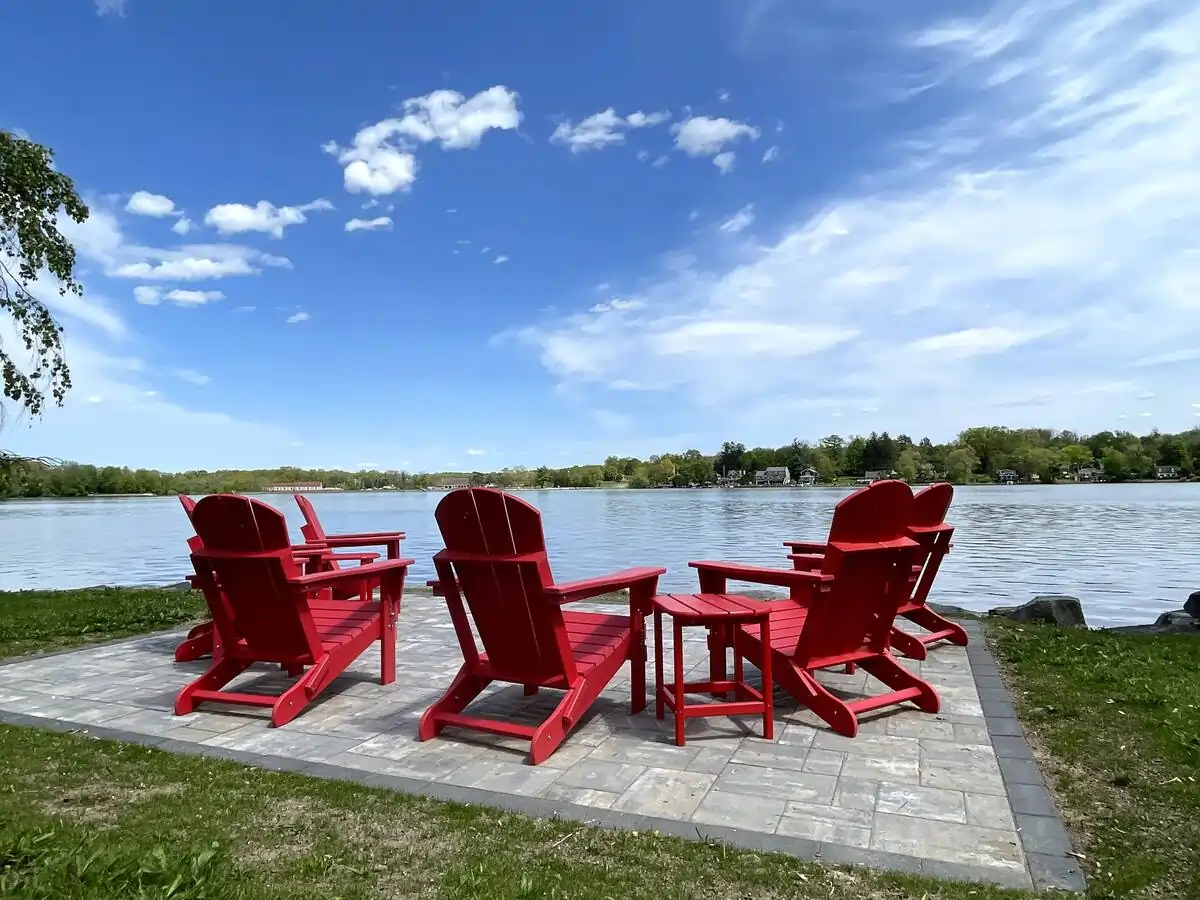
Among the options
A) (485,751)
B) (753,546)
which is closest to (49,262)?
(485,751)

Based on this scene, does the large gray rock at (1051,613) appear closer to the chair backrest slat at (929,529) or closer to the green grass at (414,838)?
the chair backrest slat at (929,529)

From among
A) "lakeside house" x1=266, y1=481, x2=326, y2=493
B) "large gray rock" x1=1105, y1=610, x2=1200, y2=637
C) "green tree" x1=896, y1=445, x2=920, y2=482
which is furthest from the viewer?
"green tree" x1=896, y1=445, x2=920, y2=482

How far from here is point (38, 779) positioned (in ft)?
11.3

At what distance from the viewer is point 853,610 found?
169 inches

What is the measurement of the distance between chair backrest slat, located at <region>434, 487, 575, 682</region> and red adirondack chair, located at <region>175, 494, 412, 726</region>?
1.03m

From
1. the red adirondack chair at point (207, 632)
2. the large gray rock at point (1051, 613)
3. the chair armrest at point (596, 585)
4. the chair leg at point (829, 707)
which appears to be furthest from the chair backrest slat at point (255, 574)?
the large gray rock at point (1051, 613)

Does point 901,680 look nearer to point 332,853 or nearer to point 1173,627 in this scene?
point 332,853

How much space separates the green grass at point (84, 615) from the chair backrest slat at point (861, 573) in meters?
6.46

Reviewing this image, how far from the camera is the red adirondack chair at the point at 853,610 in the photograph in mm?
4105

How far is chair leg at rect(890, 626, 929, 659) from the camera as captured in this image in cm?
561

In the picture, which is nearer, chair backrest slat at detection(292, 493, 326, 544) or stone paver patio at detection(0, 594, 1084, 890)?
stone paver patio at detection(0, 594, 1084, 890)

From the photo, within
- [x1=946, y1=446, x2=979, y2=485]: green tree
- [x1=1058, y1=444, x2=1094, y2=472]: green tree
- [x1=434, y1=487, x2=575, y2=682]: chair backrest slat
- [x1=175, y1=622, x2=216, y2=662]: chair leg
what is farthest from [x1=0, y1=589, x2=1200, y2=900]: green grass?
[x1=1058, y1=444, x2=1094, y2=472]: green tree

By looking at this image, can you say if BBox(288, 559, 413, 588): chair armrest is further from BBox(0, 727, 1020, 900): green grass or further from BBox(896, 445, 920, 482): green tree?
BBox(896, 445, 920, 482): green tree

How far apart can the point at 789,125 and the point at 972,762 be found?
15.0 m
